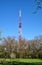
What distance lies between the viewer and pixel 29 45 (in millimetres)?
62844

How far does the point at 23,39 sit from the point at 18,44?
310 centimetres

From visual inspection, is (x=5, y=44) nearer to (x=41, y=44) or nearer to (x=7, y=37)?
(x=7, y=37)

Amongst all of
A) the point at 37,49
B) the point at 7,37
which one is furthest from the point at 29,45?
the point at 7,37

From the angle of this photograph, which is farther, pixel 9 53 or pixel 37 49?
pixel 37 49

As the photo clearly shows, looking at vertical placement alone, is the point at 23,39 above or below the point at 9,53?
above

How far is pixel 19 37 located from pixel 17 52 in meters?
4.07

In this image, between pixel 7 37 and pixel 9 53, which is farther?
pixel 7 37

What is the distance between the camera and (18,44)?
6225cm

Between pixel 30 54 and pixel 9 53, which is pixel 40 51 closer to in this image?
pixel 30 54

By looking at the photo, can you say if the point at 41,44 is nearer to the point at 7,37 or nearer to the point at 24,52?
the point at 24,52

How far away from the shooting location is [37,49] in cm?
6269

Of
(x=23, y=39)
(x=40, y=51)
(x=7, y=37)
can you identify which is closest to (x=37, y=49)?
(x=40, y=51)

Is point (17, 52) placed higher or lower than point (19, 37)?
lower

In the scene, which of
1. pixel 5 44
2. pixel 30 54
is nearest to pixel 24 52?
pixel 30 54
